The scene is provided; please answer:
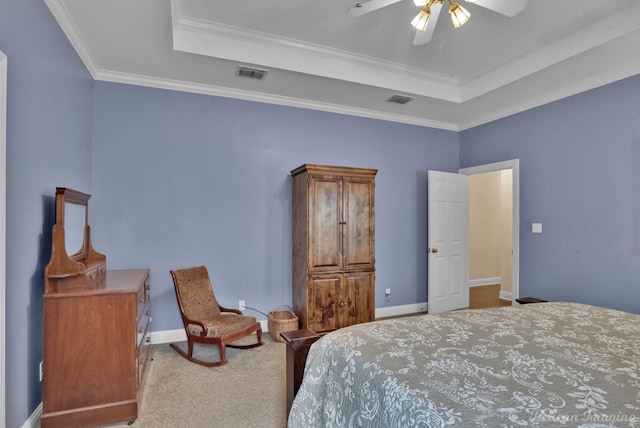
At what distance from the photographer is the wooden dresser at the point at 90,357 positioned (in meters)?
2.09

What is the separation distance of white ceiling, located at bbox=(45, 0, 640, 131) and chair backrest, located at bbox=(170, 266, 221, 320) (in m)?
1.96

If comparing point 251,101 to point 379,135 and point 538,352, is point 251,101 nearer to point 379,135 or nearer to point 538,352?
point 379,135

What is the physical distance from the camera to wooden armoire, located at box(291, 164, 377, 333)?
11.9 ft

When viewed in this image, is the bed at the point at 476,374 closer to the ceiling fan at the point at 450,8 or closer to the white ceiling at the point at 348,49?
the ceiling fan at the point at 450,8

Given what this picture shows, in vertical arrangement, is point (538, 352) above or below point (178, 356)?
above

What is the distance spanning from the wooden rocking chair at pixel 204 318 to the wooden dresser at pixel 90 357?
0.78 meters

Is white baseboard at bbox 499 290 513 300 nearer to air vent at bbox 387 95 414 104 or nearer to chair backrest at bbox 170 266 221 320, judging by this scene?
air vent at bbox 387 95 414 104

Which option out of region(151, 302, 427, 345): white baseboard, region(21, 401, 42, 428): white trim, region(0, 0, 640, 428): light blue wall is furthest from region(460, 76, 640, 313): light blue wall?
region(21, 401, 42, 428): white trim

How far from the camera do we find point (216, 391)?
2553 millimetres

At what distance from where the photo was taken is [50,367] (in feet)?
6.83

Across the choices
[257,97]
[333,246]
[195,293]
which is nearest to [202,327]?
[195,293]

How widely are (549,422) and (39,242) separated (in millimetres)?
2796

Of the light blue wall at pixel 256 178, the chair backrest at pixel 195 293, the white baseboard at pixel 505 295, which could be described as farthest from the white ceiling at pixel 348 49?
the white baseboard at pixel 505 295

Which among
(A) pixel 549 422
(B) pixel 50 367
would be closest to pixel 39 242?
(B) pixel 50 367
